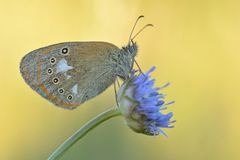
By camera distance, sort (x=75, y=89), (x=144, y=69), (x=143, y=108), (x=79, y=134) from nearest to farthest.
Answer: (x=79, y=134)
(x=143, y=108)
(x=75, y=89)
(x=144, y=69)

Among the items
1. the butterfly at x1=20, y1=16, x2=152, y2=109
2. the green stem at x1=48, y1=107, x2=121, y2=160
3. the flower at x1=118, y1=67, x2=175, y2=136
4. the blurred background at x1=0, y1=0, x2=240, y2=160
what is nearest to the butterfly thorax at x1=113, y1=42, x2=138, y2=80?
the butterfly at x1=20, y1=16, x2=152, y2=109

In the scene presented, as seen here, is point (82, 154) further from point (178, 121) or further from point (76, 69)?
point (76, 69)

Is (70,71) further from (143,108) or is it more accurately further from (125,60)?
(143,108)

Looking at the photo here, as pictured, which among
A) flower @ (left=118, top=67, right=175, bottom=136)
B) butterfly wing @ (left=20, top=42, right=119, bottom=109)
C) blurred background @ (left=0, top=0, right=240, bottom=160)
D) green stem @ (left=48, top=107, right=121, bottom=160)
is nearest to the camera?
green stem @ (left=48, top=107, right=121, bottom=160)

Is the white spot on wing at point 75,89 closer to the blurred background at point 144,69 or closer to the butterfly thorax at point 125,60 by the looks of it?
the butterfly thorax at point 125,60

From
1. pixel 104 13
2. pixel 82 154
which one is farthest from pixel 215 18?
pixel 82 154

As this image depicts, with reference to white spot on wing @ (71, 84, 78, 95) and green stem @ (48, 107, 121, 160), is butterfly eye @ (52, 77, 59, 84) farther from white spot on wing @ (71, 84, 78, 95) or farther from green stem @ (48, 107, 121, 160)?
green stem @ (48, 107, 121, 160)

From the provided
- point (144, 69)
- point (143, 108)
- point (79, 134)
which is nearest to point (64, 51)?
point (143, 108)
